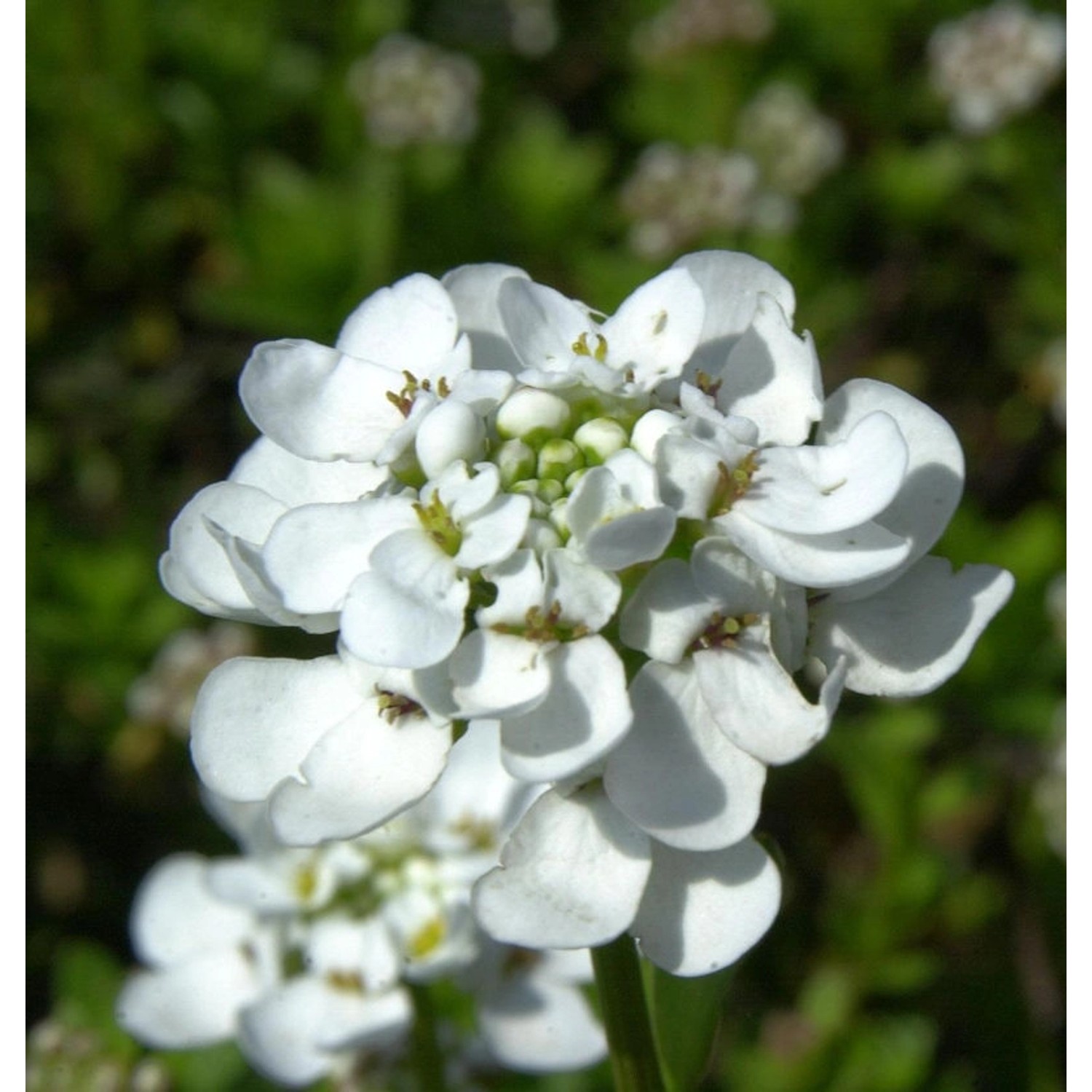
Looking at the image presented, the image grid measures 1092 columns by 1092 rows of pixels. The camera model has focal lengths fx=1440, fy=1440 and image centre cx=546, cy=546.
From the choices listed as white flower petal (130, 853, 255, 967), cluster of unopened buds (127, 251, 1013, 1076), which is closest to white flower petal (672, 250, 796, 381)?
cluster of unopened buds (127, 251, 1013, 1076)

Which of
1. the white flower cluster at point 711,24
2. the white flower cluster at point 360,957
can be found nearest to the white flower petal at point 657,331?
the white flower cluster at point 360,957

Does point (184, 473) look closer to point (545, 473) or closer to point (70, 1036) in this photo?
point (70, 1036)

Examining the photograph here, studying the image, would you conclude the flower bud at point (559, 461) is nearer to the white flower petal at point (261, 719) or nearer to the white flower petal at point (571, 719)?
the white flower petal at point (571, 719)

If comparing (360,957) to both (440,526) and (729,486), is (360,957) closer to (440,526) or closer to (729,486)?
(440,526)

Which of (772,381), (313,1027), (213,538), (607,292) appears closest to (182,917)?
(313,1027)

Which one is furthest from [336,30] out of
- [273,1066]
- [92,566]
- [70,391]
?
[273,1066]

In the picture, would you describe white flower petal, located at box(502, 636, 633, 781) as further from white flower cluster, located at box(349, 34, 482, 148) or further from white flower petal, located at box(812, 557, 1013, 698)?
white flower cluster, located at box(349, 34, 482, 148)
